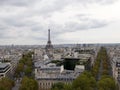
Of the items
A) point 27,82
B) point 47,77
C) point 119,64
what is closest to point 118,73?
point 119,64

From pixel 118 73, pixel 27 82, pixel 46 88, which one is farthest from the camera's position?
pixel 118 73

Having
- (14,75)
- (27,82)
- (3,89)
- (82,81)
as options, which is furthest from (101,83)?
(14,75)

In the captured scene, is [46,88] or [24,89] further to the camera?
[46,88]

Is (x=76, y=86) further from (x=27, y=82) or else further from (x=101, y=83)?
(x=27, y=82)

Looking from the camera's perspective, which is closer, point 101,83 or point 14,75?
point 101,83

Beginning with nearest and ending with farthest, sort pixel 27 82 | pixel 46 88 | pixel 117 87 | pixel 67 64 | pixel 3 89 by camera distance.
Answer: pixel 3 89 < pixel 27 82 < pixel 117 87 < pixel 46 88 < pixel 67 64

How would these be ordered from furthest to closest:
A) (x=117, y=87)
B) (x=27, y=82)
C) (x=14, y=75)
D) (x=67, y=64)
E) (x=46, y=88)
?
(x=67, y=64), (x=14, y=75), (x=46, y=88), (x=117, y=87), (x=27, y=82)

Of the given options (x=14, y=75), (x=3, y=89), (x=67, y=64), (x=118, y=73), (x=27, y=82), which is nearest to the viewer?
(x=3, y=89)

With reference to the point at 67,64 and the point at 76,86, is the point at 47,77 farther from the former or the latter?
the point at 67,64
